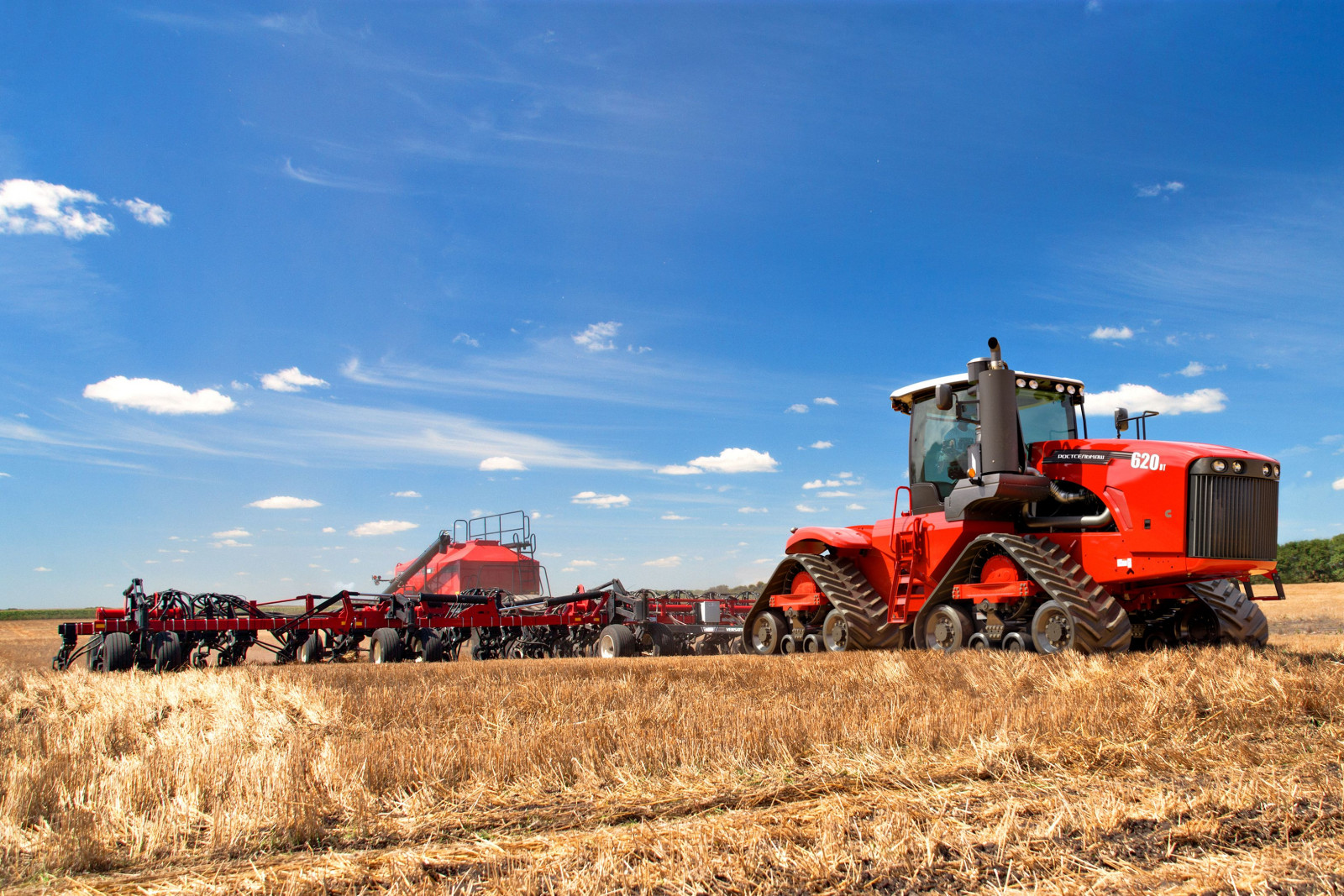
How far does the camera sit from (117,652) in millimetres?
13719

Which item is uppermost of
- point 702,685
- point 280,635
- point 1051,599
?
point 1051,599

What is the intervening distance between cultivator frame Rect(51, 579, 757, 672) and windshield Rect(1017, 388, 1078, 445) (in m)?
6.21

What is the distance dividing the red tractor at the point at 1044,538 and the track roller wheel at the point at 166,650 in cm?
954

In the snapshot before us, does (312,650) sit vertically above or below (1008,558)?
below

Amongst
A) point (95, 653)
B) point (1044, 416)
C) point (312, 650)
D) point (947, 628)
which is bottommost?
point (312, 650)

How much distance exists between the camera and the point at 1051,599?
325 inches

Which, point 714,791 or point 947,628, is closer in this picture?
point 714,791

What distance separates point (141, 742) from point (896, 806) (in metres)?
3.89

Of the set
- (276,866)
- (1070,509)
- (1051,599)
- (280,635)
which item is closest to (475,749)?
(276,866)

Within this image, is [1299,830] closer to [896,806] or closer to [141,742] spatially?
[896,806]

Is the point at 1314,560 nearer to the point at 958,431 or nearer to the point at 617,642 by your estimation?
the point at 617,642

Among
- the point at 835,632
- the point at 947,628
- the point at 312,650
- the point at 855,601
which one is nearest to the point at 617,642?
the point at 835,632

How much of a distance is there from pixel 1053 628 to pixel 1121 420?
2.96 meters

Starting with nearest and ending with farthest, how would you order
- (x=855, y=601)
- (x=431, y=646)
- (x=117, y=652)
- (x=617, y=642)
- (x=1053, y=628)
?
1. (x=1053, y=628)
2. (x=855, y=601)
3. (x=117, y=652)
4. (x=617, y=642)
5. (x=431, y=646)
